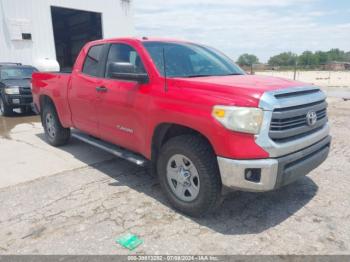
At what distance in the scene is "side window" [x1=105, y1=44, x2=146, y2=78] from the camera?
12.5 feet

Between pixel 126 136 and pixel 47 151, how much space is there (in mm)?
2579

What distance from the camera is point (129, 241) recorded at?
288cm

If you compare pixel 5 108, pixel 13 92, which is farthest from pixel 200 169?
pixel 5 108

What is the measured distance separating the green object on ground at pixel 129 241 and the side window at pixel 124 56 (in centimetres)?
191

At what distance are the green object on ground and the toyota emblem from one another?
204 centimetres

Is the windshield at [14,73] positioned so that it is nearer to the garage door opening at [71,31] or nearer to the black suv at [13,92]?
the black suv at [13,92]

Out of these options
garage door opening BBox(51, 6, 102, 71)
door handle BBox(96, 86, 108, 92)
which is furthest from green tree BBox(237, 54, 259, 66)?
door handle BBox(96, 86, 108, 92)

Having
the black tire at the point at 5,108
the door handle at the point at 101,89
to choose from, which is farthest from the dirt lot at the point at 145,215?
the black tire at the point at 5,108

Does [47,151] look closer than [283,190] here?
No

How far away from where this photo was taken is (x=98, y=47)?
15.4ft

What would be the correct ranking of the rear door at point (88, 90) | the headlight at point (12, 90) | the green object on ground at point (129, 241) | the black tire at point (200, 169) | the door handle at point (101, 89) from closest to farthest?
the green object on ground at point (129, 241) < the black tire at point (200, 169) < the door handle at point (101, 89) < the rear door at point (88, 90) < the headlight at point (12, 90)

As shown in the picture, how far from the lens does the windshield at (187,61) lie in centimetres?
371

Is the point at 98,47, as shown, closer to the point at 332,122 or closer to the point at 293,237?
the point at 293,237

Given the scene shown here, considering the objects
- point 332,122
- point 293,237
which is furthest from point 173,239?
point 332,122
